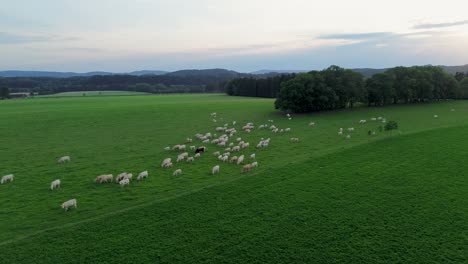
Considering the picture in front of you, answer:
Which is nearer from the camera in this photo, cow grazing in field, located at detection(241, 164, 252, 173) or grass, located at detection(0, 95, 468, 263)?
grass, located at detection(0, 95, 468, 263)

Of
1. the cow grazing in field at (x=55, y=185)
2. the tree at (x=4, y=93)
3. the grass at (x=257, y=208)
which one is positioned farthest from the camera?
the tree at (x=4, y=93)

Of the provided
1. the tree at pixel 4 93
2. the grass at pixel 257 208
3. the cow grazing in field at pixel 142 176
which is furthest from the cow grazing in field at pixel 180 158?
the tree at pixel 4 93

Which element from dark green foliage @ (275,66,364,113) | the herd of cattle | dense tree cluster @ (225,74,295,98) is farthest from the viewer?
dense tree cluster @ (225,74,295,98)

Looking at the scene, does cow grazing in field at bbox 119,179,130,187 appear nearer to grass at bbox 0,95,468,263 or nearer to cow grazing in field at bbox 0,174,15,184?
grass at bbox 0,95,468,263

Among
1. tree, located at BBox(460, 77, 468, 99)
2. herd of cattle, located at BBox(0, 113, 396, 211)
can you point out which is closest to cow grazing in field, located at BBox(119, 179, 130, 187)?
herd of cattle, located at BBox(0, 113, 396, 211)

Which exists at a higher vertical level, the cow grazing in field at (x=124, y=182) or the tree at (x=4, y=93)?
the tree at (x=4, y=93)

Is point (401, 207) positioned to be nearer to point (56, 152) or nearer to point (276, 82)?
point (56, 152)

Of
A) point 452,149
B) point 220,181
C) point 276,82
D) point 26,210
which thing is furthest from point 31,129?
point 276,82

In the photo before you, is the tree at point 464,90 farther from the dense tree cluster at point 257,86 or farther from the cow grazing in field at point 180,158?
the cow grazing in field at point 180,158
